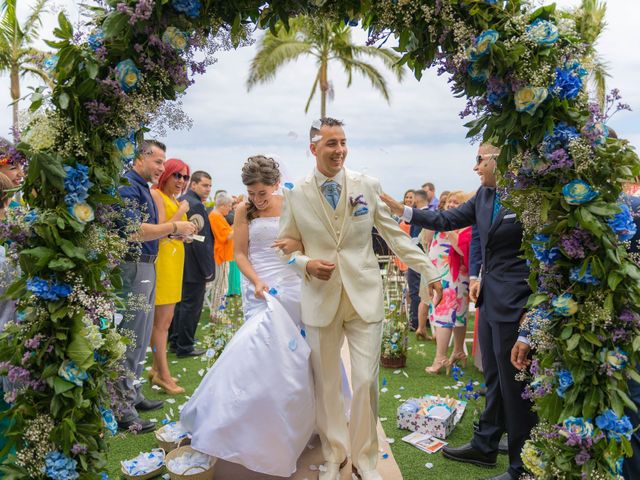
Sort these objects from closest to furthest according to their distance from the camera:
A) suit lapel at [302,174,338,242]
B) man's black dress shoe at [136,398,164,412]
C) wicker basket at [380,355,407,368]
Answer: suit lapel at [302,174,338,242] < man's black dress shoe at [136,398,164,412] < wicker basket at [380,355,407,368]

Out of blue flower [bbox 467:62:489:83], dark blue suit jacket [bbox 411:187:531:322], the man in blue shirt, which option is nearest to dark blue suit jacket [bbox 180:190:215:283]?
the man in blue shirt

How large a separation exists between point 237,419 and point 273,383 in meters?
0.32

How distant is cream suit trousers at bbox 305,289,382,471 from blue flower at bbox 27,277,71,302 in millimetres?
1612

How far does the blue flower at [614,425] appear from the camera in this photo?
2404 millimetres

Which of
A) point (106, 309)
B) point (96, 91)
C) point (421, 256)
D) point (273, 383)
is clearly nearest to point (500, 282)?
point (421, 256)

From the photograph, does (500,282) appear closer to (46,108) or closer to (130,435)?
(46,108)

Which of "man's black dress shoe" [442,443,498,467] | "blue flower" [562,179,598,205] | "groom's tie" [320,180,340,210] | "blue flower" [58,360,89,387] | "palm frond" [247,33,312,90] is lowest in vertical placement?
"man's black dress shoe" [442,443,498,467]

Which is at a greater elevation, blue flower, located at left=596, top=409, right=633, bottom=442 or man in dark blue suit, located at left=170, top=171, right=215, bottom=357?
blue flower, located at left=596, top=409, right=633, bottom=442

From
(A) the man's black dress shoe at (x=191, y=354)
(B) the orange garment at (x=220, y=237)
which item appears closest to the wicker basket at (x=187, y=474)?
(A) the man's black dress shoe at (x=191, y=354)

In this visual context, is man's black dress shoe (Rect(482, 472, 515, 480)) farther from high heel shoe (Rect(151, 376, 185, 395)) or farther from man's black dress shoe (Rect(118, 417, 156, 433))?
high heel shoe (Rect(151, 376, 185, 395))

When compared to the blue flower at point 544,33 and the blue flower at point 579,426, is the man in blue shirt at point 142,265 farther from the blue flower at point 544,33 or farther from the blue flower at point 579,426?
the blue flower at point 579,426

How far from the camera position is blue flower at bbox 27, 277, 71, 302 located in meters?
2.42

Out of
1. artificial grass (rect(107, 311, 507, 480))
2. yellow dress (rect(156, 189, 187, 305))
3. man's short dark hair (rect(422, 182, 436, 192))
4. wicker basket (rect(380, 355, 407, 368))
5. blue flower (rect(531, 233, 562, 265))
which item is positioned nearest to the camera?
blue flower (rect(531, 233, 562, 265))

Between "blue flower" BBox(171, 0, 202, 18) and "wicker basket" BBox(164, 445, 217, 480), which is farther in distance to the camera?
"wicker basket" BBox(164, 445, 217, 480)
